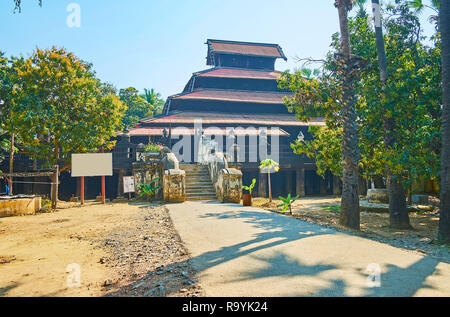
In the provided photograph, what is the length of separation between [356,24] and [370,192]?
7562mm

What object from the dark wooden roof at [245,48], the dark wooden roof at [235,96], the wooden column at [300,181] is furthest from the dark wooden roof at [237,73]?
the wooden column at [300,181]

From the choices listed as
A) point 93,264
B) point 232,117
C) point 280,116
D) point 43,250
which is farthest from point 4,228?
point 280,116

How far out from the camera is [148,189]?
543 inches

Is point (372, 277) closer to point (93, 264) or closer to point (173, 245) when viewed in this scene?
point (173, 245)

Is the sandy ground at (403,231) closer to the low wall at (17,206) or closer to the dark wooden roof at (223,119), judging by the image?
the low wall at (17,206)

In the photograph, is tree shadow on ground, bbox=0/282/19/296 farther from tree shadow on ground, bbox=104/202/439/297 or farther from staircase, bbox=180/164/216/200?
staircase, bbox=180/164/216/200

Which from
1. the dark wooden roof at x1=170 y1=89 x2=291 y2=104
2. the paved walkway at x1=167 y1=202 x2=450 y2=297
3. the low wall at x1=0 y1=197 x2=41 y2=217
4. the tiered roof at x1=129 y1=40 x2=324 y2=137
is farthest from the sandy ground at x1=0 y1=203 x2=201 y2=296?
the dark wooden roof at x1=170 y1=89 x2=291 y2=104

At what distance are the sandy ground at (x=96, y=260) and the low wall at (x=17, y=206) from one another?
258 centimetres

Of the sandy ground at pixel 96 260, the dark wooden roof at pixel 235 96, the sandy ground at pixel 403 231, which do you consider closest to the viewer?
the sandy ground at pixel 96 260

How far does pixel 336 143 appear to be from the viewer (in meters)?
10.8

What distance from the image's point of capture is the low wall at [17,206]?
1088cm

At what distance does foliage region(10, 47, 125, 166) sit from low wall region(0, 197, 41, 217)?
3259 mm

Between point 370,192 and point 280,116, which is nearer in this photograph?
point 370,192

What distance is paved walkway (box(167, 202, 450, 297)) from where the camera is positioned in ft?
10.7
